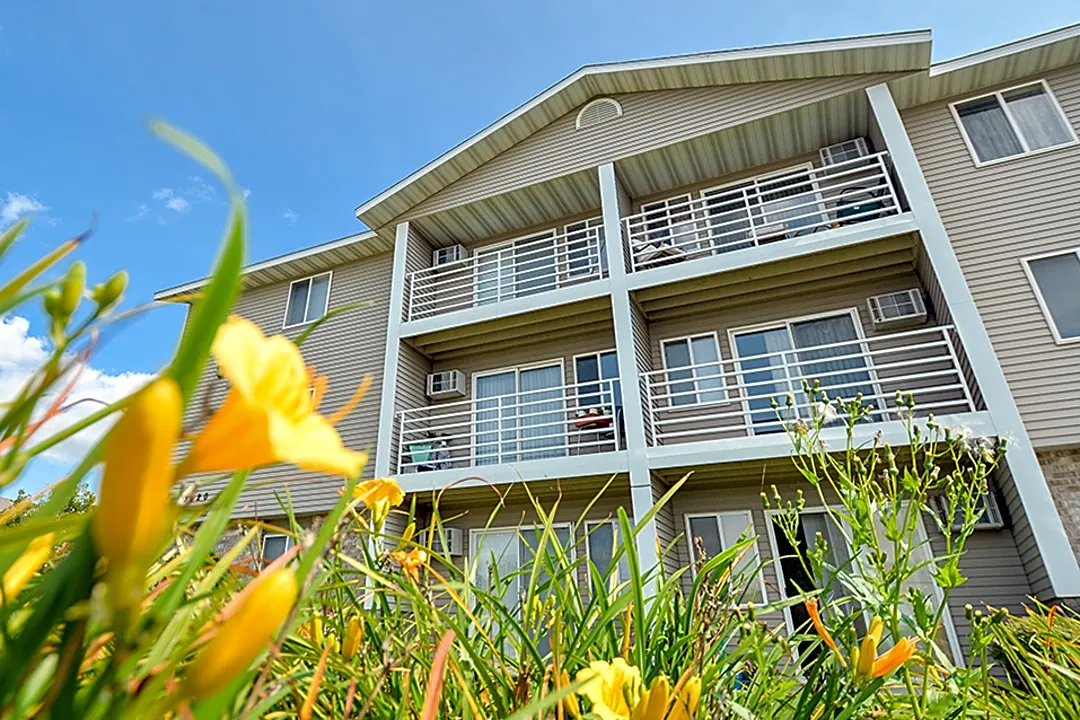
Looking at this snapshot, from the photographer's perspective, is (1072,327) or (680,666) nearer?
(680,666)

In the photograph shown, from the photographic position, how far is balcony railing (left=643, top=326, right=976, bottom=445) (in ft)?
19.0

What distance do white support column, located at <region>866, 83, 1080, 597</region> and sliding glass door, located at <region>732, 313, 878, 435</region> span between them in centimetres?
116

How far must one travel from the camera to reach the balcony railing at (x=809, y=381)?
5793 millimetres

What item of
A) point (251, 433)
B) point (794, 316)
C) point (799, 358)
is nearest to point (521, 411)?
point (799, 358)

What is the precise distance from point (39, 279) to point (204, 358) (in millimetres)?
403

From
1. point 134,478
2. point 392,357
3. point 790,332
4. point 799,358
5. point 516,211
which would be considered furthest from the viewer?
point 516,211

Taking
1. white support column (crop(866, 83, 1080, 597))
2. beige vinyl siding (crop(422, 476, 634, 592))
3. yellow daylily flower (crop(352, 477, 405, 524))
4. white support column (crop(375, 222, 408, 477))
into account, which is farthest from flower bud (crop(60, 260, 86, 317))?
white support column (crop(375, 222, 408, 477))

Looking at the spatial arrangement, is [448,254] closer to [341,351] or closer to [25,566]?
[341,351]

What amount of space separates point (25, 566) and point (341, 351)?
30.9ft

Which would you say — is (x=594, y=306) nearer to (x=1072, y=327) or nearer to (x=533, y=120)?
(x=533, y=120)

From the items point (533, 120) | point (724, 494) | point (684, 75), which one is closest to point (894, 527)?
point (724, 494)

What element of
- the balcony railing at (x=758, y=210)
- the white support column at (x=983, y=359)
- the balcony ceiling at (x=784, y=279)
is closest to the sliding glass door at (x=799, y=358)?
the balcony ceiling at (x=784, y=279)

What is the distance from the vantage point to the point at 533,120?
8609mm

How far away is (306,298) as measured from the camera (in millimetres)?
10141
